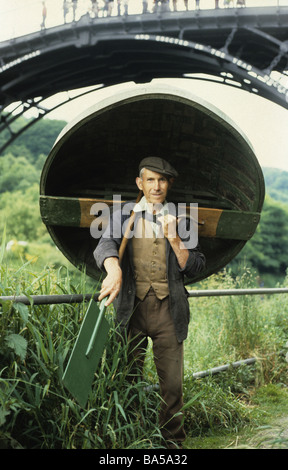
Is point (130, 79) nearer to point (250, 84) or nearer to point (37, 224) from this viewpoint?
point (250, 84)

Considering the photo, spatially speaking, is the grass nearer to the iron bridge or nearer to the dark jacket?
the dark jacket

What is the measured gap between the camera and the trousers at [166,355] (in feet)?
8.48

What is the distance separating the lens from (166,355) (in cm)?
260

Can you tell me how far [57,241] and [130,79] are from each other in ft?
58.6

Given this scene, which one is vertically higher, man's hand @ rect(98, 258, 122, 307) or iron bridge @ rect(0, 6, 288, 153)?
iron bridge @ rect(0, 6, 288, 153)

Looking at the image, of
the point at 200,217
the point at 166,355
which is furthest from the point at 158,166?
the point at 166,355

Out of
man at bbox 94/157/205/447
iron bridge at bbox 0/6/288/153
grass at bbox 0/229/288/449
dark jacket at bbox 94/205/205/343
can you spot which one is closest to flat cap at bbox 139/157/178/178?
man at bbox 94/157/205/447

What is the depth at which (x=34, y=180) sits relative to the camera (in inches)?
1159

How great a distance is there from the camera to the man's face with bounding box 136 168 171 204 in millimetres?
2672

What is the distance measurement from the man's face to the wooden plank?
40 centimetres

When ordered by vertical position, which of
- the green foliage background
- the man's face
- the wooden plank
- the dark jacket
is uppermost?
the green foliage background

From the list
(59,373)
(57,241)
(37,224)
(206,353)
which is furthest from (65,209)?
(37,224)

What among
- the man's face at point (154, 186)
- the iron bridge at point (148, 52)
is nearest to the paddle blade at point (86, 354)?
the man's face at point (154, 186)

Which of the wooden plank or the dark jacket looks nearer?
the dark jacket
